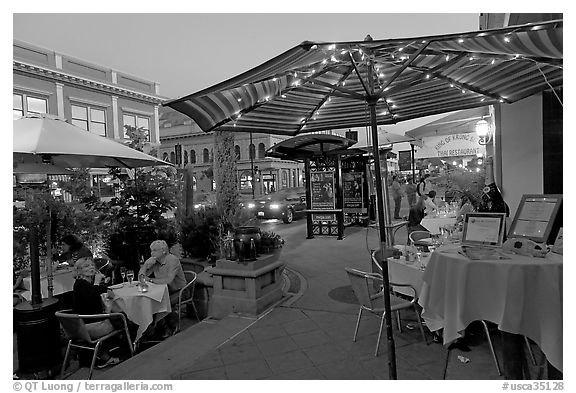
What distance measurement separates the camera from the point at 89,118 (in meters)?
24.5

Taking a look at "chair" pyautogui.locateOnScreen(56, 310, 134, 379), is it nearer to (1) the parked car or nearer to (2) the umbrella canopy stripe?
(2) the umbrella canopy stripe

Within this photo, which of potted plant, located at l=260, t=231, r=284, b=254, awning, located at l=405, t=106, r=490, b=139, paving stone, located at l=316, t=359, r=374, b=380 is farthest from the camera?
awning, located at l=405, t=106, r=490, b=139

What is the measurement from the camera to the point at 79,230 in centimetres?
645

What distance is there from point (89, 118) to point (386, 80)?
81.1 ft

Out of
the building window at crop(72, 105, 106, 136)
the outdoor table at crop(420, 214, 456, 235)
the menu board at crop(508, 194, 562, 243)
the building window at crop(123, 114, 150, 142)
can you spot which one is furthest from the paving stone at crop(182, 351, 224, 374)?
the building window at crop(123, 114, 150, 142)

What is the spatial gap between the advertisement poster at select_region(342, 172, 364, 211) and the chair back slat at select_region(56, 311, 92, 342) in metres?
11.4

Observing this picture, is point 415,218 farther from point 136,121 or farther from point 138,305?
point 136,121

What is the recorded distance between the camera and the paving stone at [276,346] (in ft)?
13.0

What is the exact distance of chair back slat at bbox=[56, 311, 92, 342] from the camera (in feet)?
12.3

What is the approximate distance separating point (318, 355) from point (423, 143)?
10.2m

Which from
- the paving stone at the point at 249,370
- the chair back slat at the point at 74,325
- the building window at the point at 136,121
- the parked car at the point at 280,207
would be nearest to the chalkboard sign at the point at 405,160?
the parked car at the point at 280,207

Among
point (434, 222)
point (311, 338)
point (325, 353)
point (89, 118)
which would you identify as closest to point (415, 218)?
point (434, 222)

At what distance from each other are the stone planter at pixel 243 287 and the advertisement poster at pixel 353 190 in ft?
30.1

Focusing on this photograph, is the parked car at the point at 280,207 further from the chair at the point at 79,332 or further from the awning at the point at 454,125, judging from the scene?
the chair at the point at 79,332
